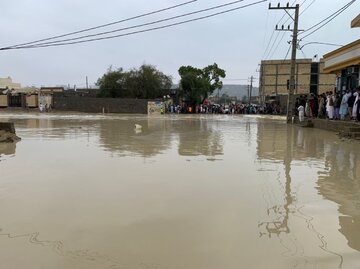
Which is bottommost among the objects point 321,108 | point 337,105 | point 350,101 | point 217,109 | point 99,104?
point 217,109

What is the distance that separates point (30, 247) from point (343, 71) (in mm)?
22963

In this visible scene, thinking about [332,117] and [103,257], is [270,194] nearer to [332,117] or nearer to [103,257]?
[103,257]

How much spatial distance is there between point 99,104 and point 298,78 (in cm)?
3227

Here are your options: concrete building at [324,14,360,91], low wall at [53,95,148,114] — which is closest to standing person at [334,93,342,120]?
concrete building at [324,14,360,91]

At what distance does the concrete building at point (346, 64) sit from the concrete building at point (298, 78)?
38193 mm

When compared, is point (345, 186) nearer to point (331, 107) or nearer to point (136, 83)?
point (331, 107)

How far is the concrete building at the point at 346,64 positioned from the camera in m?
20.6

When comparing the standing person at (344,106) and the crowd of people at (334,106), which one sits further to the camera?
the standing person at (344,106)

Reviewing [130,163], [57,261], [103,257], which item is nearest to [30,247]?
[57,261]

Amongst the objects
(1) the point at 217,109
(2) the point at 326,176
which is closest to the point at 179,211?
(2) the point at 326,176

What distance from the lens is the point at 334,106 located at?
67.1ft

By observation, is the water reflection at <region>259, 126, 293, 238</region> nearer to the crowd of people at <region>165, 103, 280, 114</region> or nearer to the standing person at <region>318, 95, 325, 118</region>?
the standing person at <region>318, 95, 325, 118</region>

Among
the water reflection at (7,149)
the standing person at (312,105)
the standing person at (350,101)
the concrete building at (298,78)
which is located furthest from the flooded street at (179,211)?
the concrete building at (298,78)

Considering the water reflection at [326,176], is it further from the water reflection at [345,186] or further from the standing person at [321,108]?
the standing person at [321,108]
